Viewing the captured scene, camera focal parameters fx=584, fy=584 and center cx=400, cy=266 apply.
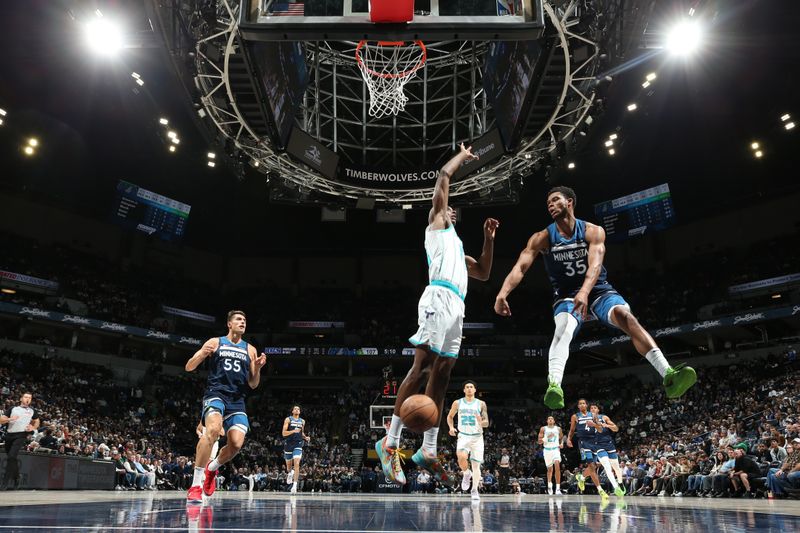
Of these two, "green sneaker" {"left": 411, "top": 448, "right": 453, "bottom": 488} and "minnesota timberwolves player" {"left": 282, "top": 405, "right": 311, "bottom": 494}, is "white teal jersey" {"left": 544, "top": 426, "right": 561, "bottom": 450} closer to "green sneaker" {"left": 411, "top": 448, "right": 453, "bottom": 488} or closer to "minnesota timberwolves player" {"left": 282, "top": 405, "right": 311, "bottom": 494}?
"minnesota timberwolves player" {"left": 282, "top": 405, "right": 311, "bottom": 494}

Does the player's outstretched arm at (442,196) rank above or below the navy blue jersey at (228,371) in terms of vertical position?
above

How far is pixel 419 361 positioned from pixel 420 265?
34.9 m

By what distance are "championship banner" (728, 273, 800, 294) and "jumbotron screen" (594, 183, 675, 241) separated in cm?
488

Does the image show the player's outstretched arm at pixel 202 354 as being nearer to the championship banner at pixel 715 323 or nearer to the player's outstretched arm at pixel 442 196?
the player's outstretched arm at pixel 442 196

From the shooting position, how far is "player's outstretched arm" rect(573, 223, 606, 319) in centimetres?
534

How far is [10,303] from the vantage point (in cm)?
2778

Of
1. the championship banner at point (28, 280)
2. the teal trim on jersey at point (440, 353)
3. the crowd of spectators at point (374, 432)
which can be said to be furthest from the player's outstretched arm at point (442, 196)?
the championship banner at point (28, 280)

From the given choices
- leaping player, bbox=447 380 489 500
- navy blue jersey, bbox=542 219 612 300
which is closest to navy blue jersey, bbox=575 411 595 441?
leaping player, bbox=447 380 489 500

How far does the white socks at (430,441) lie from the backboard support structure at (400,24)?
531 cm

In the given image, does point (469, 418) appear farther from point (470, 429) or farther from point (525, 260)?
point (525, 260)

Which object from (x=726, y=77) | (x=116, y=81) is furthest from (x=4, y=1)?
(x=726, y=77)

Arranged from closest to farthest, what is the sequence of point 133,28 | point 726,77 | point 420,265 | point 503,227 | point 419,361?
point 419,361 → point 133,28 → point 726,77 → point 503,227 → point 420,265

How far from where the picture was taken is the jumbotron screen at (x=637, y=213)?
29.6m

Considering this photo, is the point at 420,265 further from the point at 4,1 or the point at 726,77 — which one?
the point at 4,1
